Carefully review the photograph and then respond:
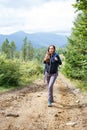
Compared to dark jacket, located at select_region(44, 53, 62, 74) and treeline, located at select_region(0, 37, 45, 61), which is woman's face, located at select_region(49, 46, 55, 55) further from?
treeline, located at select_region(0, 37, 45, 61)

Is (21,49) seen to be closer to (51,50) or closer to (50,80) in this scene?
(50,80)

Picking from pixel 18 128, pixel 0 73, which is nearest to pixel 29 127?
pixel 18 128

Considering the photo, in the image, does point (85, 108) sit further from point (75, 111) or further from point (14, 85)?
point (14, 85)

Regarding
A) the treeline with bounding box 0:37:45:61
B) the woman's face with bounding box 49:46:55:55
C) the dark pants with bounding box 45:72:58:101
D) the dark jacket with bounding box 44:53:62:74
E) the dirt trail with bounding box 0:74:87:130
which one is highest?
the woman's face with bounding box 49:46:55:55

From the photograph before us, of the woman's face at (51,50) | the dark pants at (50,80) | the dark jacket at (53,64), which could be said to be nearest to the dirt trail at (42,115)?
the dark pants at (50,80)

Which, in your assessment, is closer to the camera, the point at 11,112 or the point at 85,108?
the point at 11,112

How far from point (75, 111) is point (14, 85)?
1219 centimetres

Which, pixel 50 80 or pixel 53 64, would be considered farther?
pixel 50 80

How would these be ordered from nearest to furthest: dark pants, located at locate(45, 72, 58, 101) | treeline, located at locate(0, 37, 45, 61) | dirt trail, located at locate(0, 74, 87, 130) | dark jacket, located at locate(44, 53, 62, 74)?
dirt trail, located at locate(0, 74, 87, 130)
dark jacket, located at locate(44, 53, 62, 74)
dark pants, located at locate(45, 72, 58, 101)
treeline, located at locate(0, 37, 45, 61)

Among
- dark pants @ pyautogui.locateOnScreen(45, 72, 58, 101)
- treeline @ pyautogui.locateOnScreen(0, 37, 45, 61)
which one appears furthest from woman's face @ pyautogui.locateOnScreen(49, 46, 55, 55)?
treeline @ pyautogui.locateOnScreen(0, 37, 45, 61)

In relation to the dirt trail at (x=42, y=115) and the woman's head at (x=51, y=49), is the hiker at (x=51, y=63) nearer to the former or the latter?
the woman's head at (x=51, y=49)

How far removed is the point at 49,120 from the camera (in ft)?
35.9

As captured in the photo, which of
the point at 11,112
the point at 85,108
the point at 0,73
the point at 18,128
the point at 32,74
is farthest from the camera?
the point at 32,74

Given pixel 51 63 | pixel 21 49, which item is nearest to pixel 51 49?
pixel 51 63
